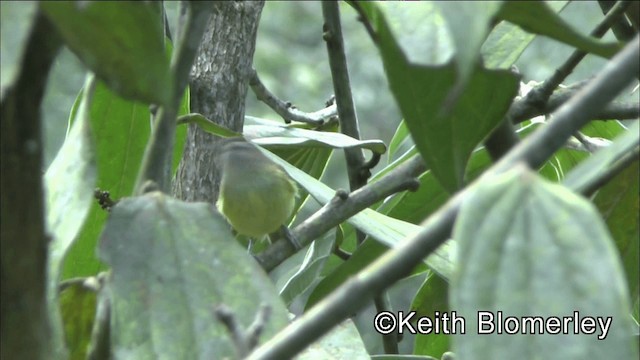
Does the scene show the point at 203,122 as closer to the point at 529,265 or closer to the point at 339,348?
the point at 339,348

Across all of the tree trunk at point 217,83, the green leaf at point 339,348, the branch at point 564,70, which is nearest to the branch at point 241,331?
the green leaf at point 339,348

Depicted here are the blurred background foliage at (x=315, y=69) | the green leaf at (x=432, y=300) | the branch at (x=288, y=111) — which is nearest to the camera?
the green leaf at (x=432, y=300)

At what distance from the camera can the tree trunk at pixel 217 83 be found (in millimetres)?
1219

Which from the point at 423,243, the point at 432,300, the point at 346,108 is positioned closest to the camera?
the point at 423,243

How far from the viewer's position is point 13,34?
1.49ft

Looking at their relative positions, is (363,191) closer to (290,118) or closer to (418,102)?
(418,102)

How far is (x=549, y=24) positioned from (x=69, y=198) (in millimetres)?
283

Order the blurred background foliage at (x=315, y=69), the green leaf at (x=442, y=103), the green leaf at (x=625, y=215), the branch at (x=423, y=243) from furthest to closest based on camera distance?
the blurred background foliage at (x=315, y=69) → the green leaf at (x=625, y=215) → the green leaf at (x=442, y=103) → the branch at (x=423, y=243)

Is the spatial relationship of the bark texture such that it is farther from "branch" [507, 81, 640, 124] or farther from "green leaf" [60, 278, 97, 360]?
"branch" [507, 81, 640, 124]

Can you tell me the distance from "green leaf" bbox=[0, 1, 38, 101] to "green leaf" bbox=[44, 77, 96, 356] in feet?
0.39

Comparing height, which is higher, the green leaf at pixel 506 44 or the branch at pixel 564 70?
the green leaf at pixel 506 44

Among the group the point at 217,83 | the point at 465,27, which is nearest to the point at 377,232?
the point at 465,27

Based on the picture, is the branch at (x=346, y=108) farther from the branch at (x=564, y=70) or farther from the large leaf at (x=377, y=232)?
the branch at (x=564, y=70)

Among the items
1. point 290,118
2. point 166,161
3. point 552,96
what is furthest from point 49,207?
point 290,118
